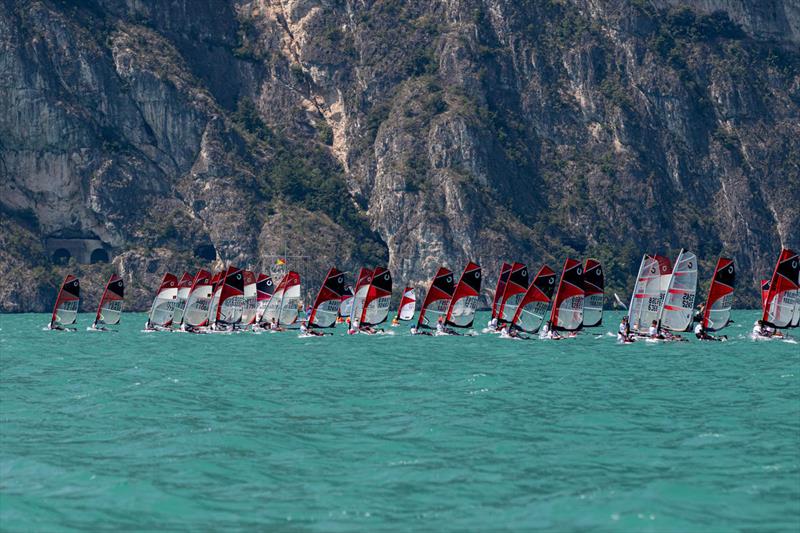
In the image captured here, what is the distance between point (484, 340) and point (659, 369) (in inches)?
1236

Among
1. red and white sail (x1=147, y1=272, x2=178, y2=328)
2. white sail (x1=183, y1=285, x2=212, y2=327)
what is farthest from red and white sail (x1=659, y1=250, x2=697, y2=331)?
red and white sail (x1=147, y1=272, x2=178, y2=328)

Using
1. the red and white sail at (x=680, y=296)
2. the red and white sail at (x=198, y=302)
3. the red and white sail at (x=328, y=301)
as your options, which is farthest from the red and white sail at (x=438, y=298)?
the red and white sail at (x=198, y=302)

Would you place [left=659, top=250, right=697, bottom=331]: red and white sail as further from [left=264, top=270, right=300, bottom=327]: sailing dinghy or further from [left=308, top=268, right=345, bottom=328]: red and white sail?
[left=264, top=270, right=300, bottom=327]: sailing dinghy

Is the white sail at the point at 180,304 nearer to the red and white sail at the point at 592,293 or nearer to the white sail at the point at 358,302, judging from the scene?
the white sail at the point at 358,302

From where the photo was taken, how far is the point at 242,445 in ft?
122

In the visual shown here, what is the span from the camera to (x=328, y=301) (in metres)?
108

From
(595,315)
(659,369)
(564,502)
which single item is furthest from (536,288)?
(564,502)

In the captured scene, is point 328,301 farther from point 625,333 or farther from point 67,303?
point 67,303

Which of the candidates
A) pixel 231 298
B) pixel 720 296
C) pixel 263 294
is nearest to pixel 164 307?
pixel 231 298

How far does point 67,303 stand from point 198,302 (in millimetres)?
17534

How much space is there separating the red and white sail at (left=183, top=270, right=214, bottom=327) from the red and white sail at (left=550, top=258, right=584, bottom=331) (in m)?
35.9

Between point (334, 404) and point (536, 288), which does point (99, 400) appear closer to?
point (334, 404)

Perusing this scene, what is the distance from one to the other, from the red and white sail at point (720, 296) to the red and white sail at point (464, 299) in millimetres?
18557

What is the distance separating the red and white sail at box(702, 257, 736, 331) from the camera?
84.2 meters
